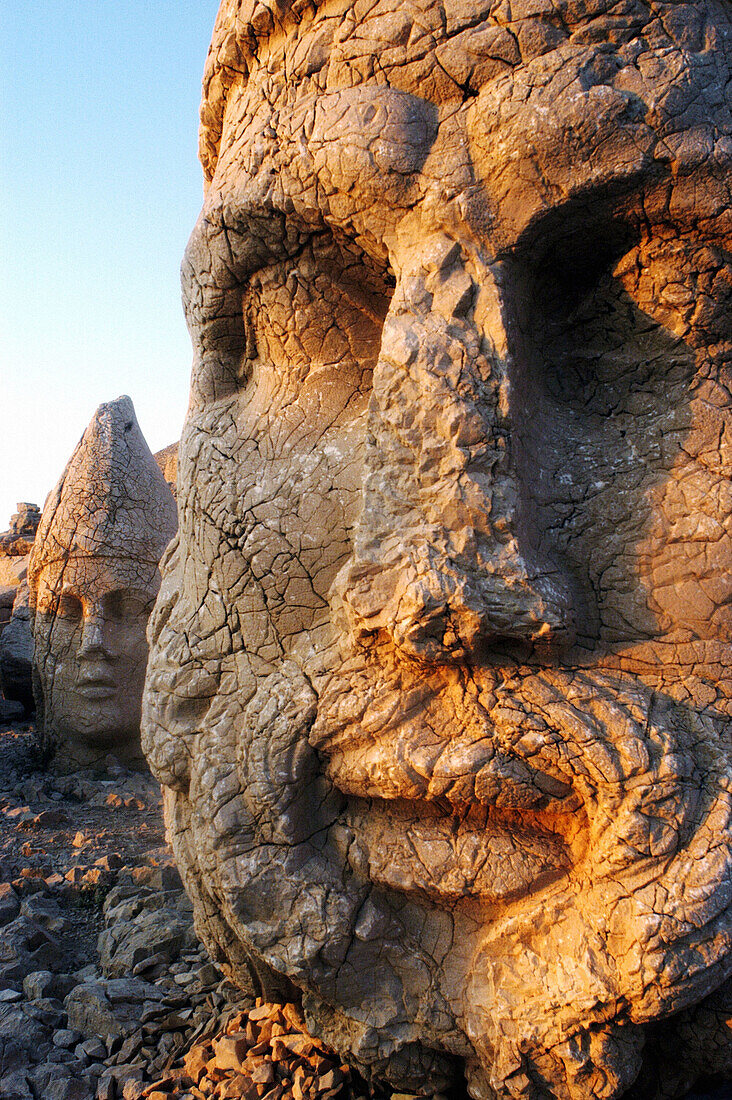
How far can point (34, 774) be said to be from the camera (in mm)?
6250

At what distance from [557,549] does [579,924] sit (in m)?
0.87

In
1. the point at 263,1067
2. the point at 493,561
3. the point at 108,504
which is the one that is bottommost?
the point at 263,1067

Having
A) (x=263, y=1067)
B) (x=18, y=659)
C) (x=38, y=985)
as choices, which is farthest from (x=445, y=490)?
(x=18, y=659)

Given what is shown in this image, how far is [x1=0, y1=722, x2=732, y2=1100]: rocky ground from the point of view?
6.78 feet

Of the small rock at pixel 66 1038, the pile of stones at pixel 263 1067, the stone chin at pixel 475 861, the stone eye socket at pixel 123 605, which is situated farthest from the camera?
the stone eye socket at pixel 123 605

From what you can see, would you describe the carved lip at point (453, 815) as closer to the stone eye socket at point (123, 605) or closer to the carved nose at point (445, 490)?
the carved nose at point (445, 490)

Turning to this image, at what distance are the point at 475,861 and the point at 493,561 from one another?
716mm

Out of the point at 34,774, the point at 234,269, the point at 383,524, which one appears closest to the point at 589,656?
the point at 383,524

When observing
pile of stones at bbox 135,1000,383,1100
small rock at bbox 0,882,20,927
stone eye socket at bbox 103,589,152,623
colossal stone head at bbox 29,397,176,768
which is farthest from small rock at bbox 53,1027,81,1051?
stone eye socket at bbox 103,589,152,623

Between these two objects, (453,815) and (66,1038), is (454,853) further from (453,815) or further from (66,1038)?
(66,1038)

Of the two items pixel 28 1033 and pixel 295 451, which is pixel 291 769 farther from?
pixel 28 1033

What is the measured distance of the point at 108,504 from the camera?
6.37 metres

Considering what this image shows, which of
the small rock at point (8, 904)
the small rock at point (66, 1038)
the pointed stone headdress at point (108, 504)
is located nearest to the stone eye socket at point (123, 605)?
the pointed stone headdress at point (108, 504)

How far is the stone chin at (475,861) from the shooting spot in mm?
1567
